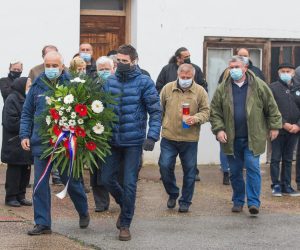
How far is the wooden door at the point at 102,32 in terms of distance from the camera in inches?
595

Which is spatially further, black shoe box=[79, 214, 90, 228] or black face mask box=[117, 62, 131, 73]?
black shoe box=[79, 214, 90, 228]

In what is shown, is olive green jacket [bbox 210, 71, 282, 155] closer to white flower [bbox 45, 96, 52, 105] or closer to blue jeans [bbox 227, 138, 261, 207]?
blue jeans [bbox 227, 138, 261, 207]

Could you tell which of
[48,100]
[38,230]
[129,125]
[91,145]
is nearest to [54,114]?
[48,100]

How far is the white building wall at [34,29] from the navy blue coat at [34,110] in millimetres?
4843

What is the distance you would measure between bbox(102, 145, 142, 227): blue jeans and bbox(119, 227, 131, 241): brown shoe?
0.16 feet

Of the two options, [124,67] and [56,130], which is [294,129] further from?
[56,130]

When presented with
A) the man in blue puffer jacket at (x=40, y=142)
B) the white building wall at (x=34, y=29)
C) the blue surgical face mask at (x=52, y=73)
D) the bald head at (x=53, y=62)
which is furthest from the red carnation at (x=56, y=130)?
the white building wall at (x=34, y=29)

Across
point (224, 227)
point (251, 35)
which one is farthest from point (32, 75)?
point (251, 35)

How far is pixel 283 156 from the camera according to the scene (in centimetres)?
1273

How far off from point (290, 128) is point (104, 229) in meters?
3.75

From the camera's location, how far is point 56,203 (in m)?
11.3

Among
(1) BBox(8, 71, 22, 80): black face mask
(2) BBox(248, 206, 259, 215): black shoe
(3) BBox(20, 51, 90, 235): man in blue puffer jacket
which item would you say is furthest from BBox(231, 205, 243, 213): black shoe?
(1) BBox(8, 71, 22, 80): black face mask

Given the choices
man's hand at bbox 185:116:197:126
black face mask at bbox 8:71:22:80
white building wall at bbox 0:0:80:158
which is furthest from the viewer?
white building wall at bbox 0:0:80:158

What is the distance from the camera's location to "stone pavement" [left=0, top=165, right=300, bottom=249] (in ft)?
29.6
